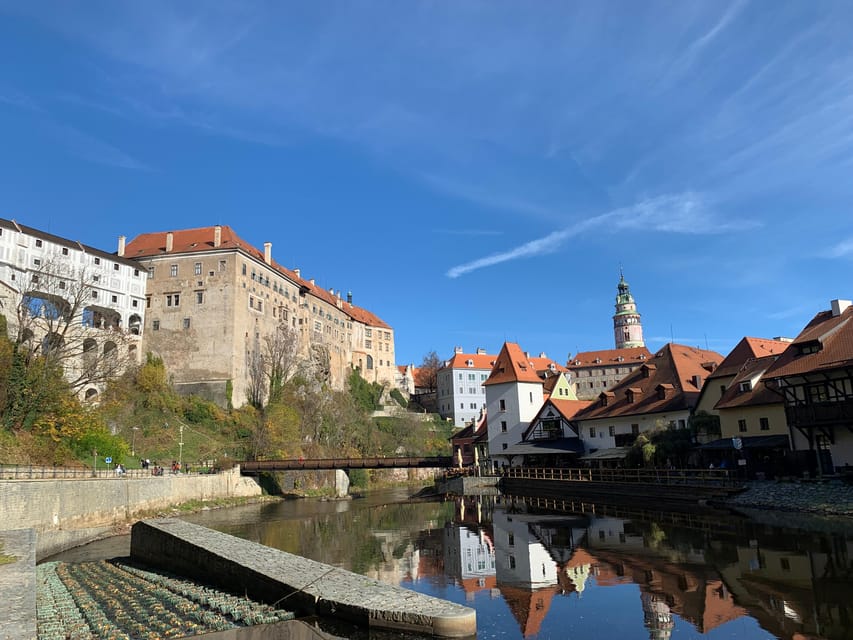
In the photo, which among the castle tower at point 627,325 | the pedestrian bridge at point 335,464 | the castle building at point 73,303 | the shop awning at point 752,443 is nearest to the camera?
the shop awning at point 752,443

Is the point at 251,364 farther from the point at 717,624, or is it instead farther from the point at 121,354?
the point at 717,624

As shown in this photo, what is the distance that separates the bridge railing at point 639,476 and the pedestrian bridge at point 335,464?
8055mm

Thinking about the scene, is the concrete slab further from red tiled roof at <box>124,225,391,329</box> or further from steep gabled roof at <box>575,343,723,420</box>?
red tiled roof at <box>124,225,391,329</box>

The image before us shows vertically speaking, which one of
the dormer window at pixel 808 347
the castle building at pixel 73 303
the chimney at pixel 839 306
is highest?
the castle building at pixel 73 303

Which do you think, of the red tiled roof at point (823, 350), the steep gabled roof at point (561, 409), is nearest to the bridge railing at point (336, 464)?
the steep gabled roof at point (561, 409)

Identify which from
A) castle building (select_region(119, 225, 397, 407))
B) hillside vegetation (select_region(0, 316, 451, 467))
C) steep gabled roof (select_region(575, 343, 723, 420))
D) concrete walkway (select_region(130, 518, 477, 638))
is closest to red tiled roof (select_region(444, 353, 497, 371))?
hillside vegetation (select_region(0, 316, 451, 467))

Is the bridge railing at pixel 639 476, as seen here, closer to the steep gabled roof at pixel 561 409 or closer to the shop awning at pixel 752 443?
the shop awning at pixel 752 443

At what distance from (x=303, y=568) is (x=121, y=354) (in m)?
49.9

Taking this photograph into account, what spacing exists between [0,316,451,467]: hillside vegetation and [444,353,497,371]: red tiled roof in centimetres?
1511

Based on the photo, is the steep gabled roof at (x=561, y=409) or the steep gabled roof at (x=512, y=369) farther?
the steep gabled roof at (x=512, y=369)

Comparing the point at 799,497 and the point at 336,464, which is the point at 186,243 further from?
the point at 799,497

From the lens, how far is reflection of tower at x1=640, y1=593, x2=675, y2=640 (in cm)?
1036

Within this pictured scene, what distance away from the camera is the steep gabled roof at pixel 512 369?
55531 mm

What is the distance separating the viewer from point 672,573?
14734mm
